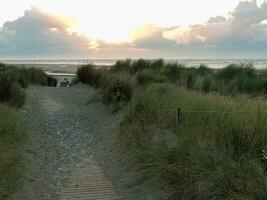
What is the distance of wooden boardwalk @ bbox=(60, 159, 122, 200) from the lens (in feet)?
23.7

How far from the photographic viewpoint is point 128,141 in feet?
32.3

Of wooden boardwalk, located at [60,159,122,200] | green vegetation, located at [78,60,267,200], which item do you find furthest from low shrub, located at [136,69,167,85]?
wooden boardwalk, located at [60,159,122,200]

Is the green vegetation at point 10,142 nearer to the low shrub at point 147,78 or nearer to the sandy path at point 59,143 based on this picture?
the sandy path at point 59,143

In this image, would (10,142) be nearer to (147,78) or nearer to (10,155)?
(10,155)

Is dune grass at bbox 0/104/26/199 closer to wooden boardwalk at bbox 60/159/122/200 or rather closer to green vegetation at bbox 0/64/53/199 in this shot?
green vegetation at bbox 0/64/53/199

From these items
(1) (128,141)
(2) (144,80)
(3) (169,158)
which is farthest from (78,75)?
(3) (169,158)

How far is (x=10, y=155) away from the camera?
780 cm

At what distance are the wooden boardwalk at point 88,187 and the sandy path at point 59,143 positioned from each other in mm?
20

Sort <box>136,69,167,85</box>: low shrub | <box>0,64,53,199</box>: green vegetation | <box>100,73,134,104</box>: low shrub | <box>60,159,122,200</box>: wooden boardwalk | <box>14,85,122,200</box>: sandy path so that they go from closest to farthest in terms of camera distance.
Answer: <box>0,64,53,199</box>: green vegetation < <box>60,159,122,200</box>: wooden boardwalk < <box>14,85,122,200</box>: sandy path < <box>100,73,134,104</box>: low shrub < <box>136,69,167,85</box>: low shrub

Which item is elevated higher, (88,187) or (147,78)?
(147,78)

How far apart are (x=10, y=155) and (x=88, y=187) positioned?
4.82ft

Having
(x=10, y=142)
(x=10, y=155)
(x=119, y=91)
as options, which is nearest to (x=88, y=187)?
(x=10, y=155)

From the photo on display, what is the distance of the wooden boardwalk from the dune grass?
835mm

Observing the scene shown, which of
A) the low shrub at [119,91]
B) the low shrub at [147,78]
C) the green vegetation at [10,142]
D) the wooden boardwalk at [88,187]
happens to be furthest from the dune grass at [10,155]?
the low shrub at [147,78]
